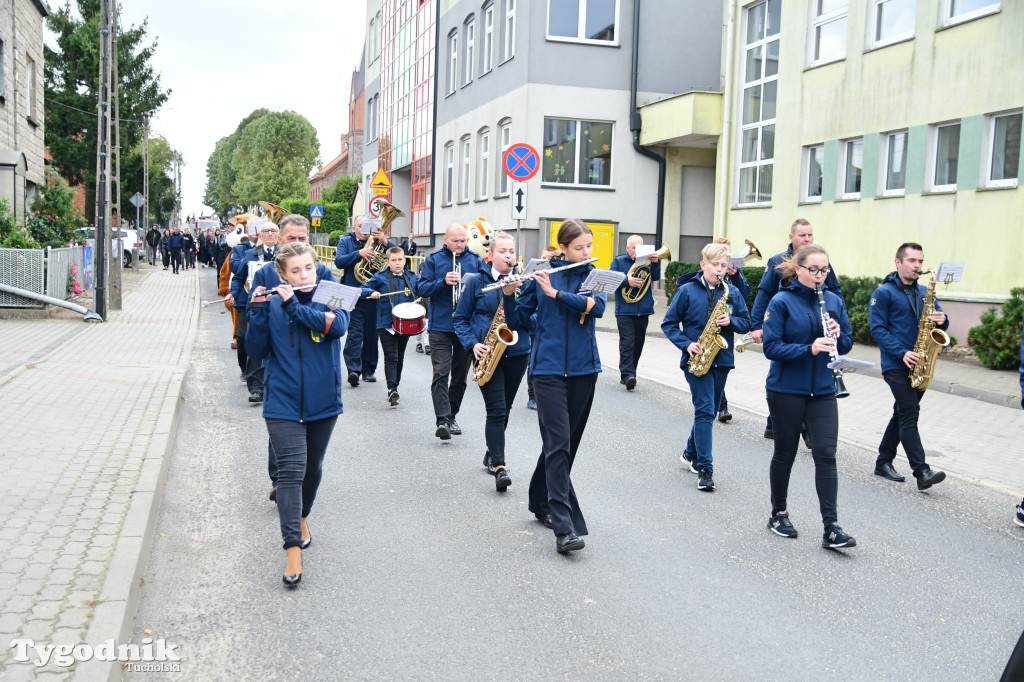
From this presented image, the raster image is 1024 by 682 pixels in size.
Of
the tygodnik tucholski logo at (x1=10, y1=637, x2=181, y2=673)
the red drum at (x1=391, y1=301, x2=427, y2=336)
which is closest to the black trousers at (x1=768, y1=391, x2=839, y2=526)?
the tygodnik tucholski logo at (x1=10, y1=637, x2=181, y2=673)

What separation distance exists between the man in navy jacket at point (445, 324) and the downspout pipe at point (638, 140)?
770 inches

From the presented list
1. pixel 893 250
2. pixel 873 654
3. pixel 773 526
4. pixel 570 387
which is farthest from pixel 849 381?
pixel 873 654

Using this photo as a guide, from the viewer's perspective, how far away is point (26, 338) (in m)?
14.9

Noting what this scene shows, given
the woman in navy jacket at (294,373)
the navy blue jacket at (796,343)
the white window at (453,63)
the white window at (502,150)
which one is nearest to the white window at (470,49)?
the white window at (453,63)

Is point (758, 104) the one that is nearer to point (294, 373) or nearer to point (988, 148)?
point (988, 148)

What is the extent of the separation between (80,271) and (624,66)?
51.3ft

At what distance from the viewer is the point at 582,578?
520 centimetres

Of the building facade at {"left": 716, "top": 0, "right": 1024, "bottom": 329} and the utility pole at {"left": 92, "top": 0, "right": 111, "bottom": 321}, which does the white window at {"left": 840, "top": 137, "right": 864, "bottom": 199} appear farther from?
the utility pole at {"left": 92, "top": 0, "right": 111, "bottom": 321}

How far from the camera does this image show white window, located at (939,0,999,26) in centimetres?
1577

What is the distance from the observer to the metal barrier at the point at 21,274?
17469mm

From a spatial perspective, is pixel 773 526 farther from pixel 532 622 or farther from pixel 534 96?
pixel 534 96

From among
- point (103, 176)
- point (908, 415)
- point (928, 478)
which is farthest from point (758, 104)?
point (928, 478)

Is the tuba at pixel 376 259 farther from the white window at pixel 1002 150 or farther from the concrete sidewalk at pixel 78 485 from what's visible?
the white window at pixel 1002 150

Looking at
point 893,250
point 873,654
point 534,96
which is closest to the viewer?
point 873,654
